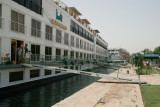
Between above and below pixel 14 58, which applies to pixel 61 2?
above


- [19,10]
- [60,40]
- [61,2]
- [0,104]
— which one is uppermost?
[61,2]

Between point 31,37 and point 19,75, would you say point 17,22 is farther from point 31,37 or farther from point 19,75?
point 19,75

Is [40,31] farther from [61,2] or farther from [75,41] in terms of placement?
[75,41]

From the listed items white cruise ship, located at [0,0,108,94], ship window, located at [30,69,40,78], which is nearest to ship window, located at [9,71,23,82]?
white cruise ship, located at [0,0,108,94]

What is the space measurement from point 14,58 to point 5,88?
3.79 meters

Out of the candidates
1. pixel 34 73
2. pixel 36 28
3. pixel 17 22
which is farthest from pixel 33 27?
pixel 34 73

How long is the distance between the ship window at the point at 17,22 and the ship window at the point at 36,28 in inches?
77.9

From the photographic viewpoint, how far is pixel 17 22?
1653 centimetres

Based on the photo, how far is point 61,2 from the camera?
27.5 m

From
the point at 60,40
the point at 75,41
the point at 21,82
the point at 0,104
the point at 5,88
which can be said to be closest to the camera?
the point at 0,104

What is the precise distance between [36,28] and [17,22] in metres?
3.77

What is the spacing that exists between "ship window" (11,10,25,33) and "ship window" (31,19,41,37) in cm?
198

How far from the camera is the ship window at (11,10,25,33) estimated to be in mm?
15992

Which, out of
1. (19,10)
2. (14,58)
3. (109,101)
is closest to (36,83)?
(14,58)
